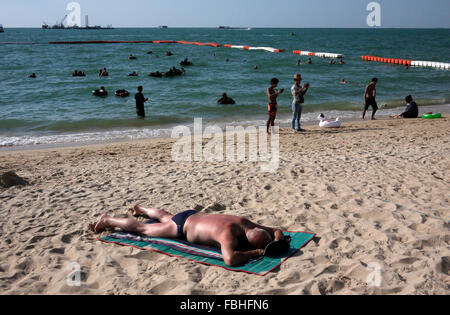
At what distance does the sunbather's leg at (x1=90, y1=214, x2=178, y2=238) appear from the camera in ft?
13.7

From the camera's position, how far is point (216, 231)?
3.81 m

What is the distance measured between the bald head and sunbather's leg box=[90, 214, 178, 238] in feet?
2.83

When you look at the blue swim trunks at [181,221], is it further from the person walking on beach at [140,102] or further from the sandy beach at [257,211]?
the person walking on beach at [140,102]

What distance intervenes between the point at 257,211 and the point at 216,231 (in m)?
1.28

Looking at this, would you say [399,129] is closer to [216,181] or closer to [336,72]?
[216,181]

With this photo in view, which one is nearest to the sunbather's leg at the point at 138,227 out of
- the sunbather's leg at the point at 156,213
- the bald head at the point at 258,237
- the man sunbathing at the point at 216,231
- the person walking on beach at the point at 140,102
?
the man sunbathing at the point at 216,231

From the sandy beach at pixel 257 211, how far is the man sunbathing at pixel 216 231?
0.23 m

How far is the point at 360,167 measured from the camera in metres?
6.61

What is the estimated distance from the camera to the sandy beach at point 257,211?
3393 millimetres

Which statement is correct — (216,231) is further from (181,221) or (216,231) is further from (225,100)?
(225,100)

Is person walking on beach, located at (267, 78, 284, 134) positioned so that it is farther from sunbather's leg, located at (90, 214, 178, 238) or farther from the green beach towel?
sunbather's leg, located at (90, 214, 178, 238)

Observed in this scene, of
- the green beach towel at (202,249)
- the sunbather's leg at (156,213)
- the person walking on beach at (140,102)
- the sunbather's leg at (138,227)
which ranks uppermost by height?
the person walking on beach at (140,102)

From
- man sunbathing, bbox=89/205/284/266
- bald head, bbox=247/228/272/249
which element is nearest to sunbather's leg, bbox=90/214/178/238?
man sunbathing, bbox=89/205/284/266

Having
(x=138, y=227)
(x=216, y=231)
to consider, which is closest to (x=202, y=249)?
(x=216, y=231)
